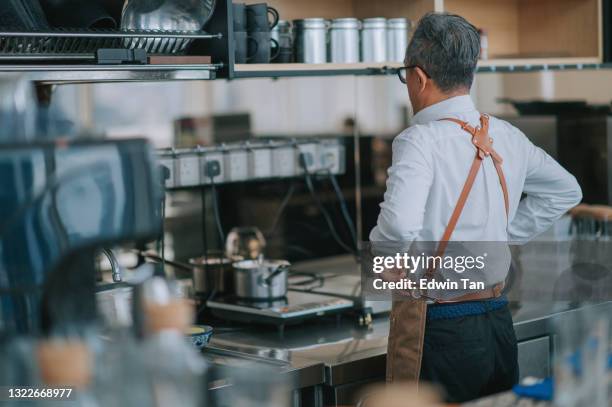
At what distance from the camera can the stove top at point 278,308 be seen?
2744 millimetres

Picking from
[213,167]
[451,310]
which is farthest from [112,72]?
[451,310]

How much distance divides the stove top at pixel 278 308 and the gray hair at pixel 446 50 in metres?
0.75

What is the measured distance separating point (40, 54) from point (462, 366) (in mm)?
1179

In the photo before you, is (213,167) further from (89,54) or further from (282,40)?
(89,54)

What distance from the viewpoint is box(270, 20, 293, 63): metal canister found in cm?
282

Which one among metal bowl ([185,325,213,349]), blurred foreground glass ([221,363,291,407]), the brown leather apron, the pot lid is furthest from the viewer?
the pot lid

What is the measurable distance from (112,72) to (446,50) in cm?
76

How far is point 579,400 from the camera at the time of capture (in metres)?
1.48

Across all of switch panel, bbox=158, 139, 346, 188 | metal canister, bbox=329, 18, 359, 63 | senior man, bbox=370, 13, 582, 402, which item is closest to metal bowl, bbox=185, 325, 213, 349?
senior man, bbox=370, 13, 582, 402

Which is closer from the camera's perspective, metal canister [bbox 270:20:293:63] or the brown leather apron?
the brown leather apron

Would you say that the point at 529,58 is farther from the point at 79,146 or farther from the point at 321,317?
the point at 79,146

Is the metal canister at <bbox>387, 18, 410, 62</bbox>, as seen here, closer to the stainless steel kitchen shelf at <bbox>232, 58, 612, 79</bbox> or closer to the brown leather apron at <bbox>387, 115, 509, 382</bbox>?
the stainless steel kitchen shelf at <bbox>232, 58, 612, 79</bbox>

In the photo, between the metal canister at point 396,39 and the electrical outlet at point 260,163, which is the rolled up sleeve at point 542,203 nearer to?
the metal canister at point 396,39

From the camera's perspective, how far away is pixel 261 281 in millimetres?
2822
